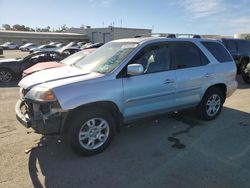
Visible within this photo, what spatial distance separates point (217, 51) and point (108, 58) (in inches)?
105

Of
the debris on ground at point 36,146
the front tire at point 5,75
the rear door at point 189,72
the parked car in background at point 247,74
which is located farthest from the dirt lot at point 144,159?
the front tire at point 5,75

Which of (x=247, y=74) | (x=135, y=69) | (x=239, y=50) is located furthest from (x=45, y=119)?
(x=239, y=50)

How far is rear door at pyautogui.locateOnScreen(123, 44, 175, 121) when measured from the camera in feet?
13.8

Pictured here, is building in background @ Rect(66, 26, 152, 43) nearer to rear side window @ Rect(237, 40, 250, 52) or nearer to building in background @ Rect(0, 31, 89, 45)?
building in background @ Rect(0, 31, 89, 45)

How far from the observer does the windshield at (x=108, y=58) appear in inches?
166

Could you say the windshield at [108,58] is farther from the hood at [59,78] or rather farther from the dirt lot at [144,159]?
the dirt lot at [144,159]

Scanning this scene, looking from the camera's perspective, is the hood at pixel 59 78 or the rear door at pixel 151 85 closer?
the hood at pixel 59 78

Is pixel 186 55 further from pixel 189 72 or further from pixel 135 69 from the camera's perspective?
pixel 135 69

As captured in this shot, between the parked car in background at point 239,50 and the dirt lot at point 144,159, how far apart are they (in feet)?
24.7

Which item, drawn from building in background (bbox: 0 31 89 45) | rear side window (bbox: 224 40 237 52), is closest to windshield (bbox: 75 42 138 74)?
rear side window (bbox: 224 40 237 52)

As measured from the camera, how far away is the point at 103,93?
3.85 m

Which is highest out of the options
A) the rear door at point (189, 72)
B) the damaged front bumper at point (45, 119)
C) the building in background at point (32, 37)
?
the building in background at point (32, 37)

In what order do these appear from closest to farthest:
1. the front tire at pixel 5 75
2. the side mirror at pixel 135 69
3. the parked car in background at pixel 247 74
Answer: the side mirror at pixel 135 69
the parked car in background at pixel 247 74
the front tire at pixel 5 75

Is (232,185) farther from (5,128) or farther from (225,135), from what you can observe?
(5,128)
